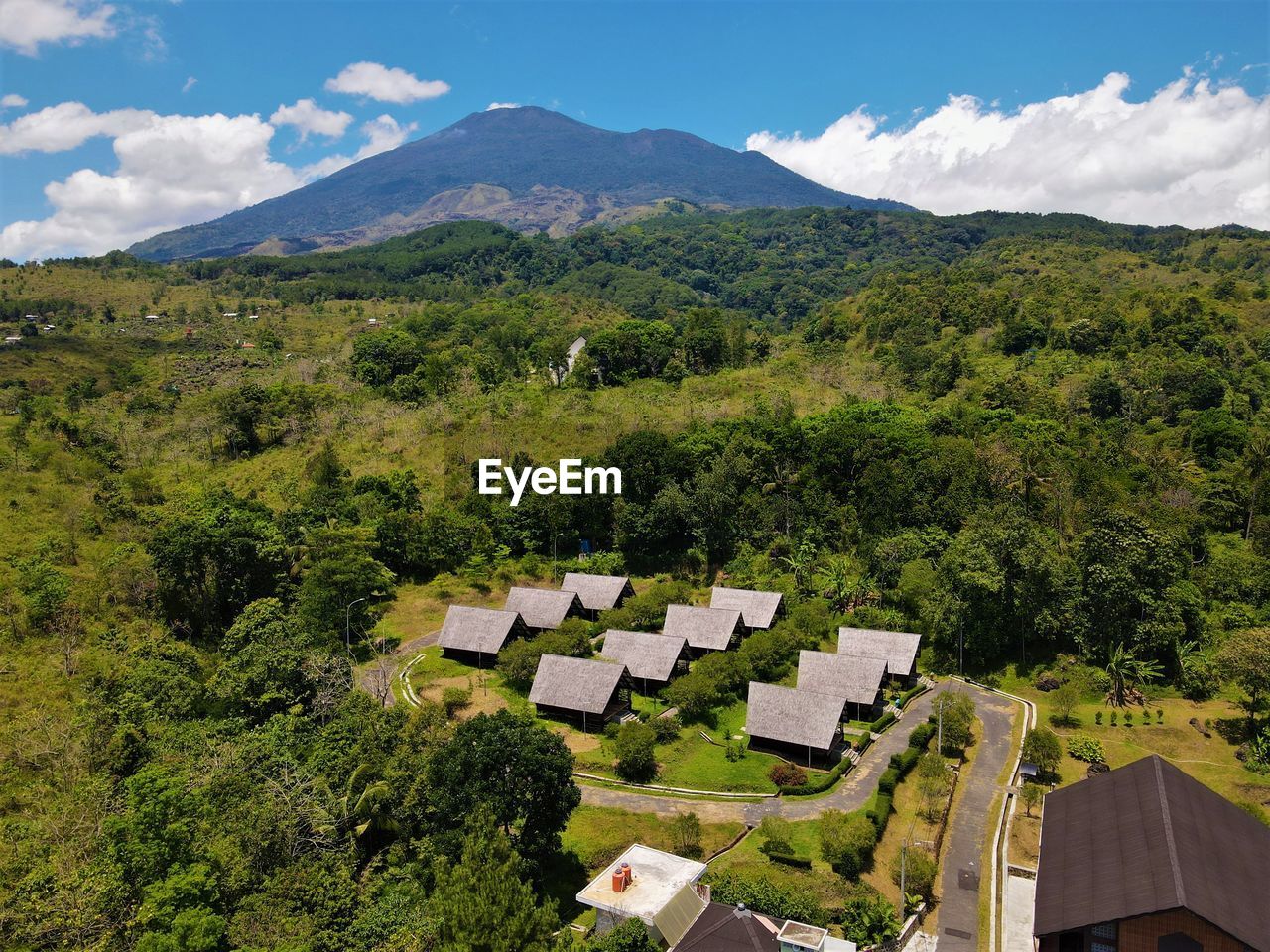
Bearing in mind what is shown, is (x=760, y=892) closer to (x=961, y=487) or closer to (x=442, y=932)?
(x=442, y=932)

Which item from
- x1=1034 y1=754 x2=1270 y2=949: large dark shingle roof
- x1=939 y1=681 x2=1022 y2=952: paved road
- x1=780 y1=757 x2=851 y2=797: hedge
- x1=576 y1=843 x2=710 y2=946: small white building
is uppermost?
x1=1034 y1=754 x2=1270 y2=949: large dark shingle roof

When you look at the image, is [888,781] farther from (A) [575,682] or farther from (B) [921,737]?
(A) [575,682]

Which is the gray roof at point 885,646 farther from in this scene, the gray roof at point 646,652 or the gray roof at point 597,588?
the gray roof at point 597,588

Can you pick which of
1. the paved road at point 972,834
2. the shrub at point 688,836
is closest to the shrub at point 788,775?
the shrub at point 688,836

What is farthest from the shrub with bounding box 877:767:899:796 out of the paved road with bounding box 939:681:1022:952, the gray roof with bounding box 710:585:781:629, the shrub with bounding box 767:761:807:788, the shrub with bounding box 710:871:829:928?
the gray roof with bounding box 710:585:781:629

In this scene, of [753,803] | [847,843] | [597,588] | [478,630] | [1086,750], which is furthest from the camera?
[597,588]

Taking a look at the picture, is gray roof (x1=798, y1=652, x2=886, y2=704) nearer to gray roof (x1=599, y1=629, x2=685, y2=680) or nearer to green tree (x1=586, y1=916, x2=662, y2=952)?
gray roof (x1=599, y1=629, x2=685, y2=680)
